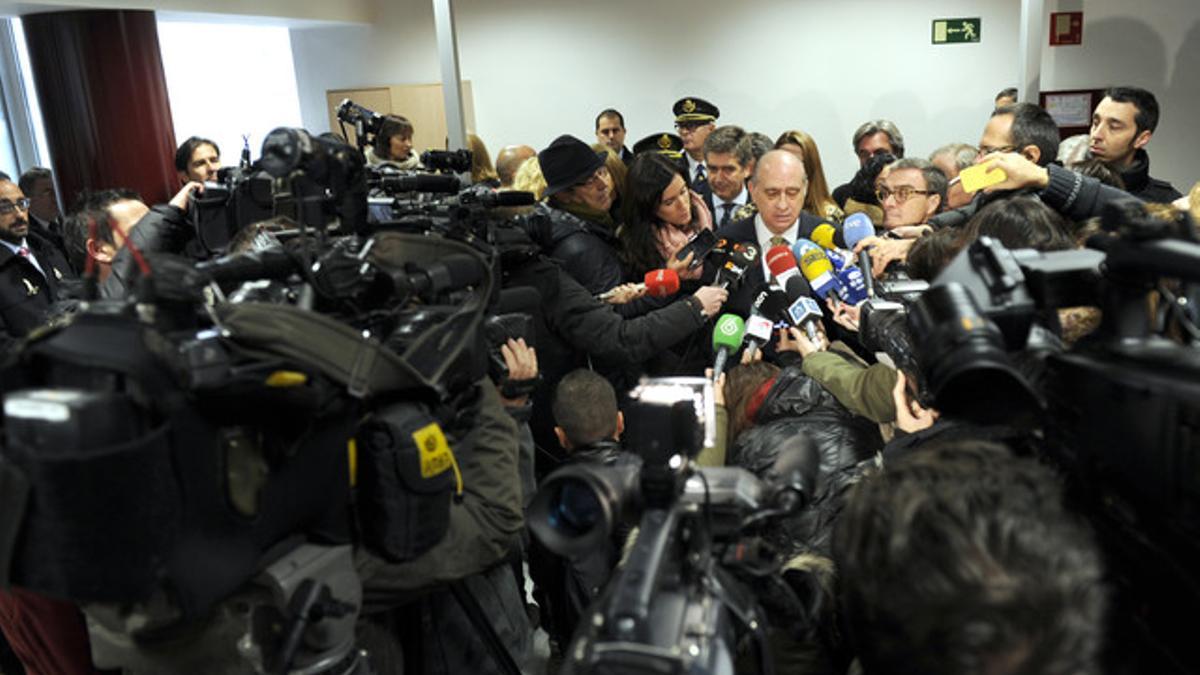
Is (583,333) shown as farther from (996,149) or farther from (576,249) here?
(996,149)

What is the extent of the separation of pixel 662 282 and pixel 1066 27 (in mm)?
3334

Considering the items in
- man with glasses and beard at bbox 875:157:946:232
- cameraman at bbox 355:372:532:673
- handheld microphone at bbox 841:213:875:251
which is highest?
man with glasses and beard at bbox 875:157:946:232

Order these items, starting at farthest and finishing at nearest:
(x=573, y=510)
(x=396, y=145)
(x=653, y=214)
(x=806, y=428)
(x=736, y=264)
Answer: (x=396, y=145) → (x=653, y=214) → (x=736, y=264) → (x=806, y=428) → (x=573, y=510)

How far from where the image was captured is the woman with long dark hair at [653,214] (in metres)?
2.98

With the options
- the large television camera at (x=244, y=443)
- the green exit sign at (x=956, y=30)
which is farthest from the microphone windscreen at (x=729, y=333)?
the green exit sign at (x=956, y=30)

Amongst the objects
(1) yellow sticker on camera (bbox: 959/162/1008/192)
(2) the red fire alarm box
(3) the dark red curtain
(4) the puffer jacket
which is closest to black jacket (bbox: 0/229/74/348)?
(3) the dark red curtain

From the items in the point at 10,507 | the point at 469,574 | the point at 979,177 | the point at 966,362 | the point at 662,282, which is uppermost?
the point at 979,177

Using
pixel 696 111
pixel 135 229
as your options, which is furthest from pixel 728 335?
pixel 696 111

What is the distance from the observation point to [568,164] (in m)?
2.91

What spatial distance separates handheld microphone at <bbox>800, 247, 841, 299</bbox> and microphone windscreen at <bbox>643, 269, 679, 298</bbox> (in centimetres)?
44

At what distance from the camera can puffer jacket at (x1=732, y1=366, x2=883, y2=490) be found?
1.94 meters

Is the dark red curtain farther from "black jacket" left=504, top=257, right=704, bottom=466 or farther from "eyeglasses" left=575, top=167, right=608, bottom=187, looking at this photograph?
"black jacket" left=504, top=257, right=704, bottom=466

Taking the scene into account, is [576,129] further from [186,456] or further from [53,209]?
[186,456]

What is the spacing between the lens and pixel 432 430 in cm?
129
